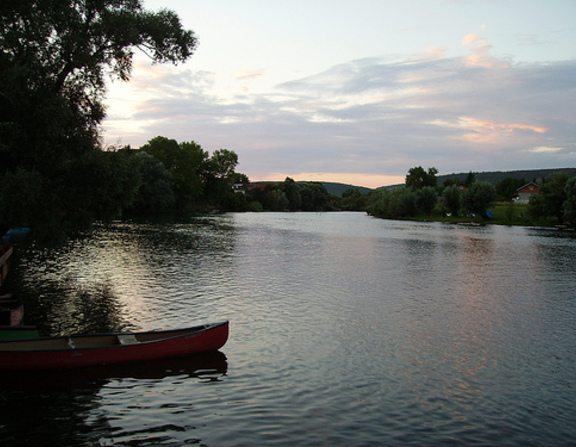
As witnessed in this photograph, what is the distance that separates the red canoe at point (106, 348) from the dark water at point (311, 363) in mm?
462

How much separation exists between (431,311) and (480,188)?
109164 millimetres

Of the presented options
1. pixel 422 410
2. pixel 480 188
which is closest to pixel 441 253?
pixel 422 410

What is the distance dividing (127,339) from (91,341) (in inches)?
47.2

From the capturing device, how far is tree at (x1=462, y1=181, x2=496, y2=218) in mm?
124438

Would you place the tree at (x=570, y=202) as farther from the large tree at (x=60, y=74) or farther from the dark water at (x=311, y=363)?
the large tree at (x=60, y=74)

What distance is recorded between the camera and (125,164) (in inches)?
1035

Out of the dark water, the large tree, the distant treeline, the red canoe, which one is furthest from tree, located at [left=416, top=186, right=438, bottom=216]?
the red canoe

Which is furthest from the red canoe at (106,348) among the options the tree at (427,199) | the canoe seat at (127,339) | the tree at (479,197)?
the tree at (427,199)

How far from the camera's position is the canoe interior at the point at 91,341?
49.6ft

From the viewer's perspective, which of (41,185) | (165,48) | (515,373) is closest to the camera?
(515,373)

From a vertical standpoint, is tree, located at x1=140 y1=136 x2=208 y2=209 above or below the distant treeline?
above

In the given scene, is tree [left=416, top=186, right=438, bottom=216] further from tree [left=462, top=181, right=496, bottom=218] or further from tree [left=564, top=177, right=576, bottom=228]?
tree [left=564, top=177, right=576, bottom=228]

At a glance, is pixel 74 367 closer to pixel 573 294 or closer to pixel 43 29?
pixel 43 29

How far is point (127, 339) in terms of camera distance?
16500 mm
